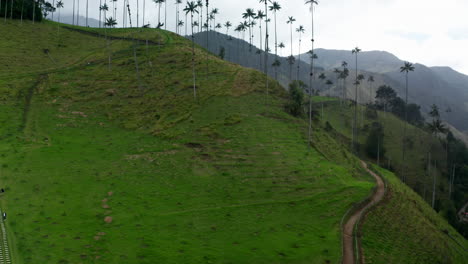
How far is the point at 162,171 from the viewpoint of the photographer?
5200 cm

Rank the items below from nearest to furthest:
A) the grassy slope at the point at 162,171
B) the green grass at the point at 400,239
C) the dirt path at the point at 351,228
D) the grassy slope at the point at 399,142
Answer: the grassy slope at the point at 162,171
the dirt path at the point at 351,228
the green grass at the point at 400,239
the grassy slope at the point at 399,142

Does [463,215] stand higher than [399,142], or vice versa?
[399,142]

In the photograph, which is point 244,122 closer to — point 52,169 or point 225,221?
point 225,221

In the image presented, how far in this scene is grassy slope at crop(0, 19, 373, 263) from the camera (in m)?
34.8

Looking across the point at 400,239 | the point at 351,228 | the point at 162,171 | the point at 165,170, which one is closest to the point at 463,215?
the point at 400,239

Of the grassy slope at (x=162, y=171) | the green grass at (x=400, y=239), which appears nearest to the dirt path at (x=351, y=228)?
the green grass at (x=400, y=239)

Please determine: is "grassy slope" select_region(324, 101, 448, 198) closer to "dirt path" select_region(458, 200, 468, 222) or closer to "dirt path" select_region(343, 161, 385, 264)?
"dirt path" select_region(458, 200, 468, 222)

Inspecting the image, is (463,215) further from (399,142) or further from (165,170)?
(165,170)

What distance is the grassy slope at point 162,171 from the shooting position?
34844mm

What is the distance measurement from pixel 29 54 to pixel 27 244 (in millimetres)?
85012

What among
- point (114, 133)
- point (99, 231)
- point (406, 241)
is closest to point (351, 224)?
point (406, 241)

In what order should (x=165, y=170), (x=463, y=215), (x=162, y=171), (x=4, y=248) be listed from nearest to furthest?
(x=4, y=248) → (x=162, y=171) → (x=165, y=170) → (x=463, y=215)

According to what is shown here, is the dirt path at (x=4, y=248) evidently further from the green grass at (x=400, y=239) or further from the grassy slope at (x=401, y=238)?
the green grass at (x=400, y=239)

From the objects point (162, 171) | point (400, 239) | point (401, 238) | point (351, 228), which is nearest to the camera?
point (351, 228)
